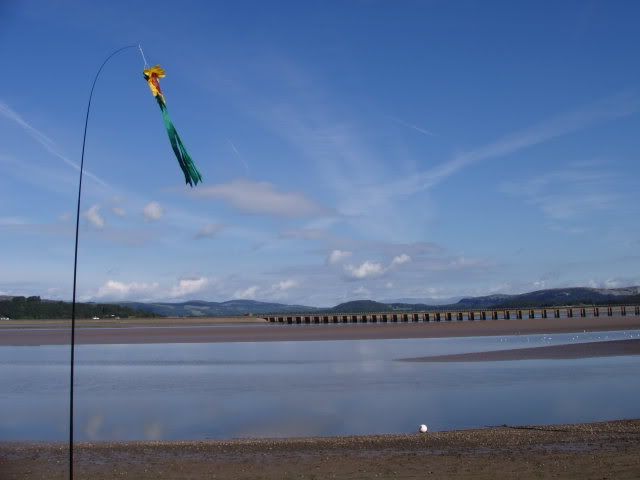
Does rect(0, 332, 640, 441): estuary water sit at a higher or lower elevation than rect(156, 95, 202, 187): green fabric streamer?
lower

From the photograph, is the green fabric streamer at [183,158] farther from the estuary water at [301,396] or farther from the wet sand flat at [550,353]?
the wet sand flat at [550,353]

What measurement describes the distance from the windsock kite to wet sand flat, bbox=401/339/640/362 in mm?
26553

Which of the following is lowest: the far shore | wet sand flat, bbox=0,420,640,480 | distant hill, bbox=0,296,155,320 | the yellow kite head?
wet sand flat, bbox=0,420,640,480

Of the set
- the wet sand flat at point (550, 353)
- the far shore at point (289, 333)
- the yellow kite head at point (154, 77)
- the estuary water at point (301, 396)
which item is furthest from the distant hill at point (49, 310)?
the yellow kite head at point (154, 77)

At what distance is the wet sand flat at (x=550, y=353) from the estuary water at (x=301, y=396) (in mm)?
2013

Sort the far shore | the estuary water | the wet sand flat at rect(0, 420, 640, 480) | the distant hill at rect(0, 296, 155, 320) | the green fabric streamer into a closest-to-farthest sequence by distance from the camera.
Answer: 1. the green fabric streamer
2. the wet sand flat at rect(0, 420, 640, 480)
3. the estuary water
4. the far shore
5. the distant hill at rect(0, 296, 155, 320)

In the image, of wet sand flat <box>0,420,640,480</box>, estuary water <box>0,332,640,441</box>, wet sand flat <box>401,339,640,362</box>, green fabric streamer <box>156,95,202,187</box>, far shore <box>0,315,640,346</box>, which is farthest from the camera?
far shore <box>0,315,640,346</box>

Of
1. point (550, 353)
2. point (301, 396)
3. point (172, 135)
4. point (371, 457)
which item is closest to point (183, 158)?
point (172, 135)

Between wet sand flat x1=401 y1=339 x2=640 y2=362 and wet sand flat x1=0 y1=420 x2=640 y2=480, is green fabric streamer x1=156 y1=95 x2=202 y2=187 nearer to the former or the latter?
wet sand flat x1=0 y1=420 x2=640 y2=480

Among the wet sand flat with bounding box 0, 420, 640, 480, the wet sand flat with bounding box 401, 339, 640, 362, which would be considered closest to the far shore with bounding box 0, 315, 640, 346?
the wet sand flat with bounding box 401, 339, 640, 362

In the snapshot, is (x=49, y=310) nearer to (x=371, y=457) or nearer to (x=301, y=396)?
(x=301, y=396)

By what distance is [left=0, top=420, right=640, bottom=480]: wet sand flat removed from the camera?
1162cm

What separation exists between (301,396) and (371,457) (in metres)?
9.21

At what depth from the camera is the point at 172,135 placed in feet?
28.3
